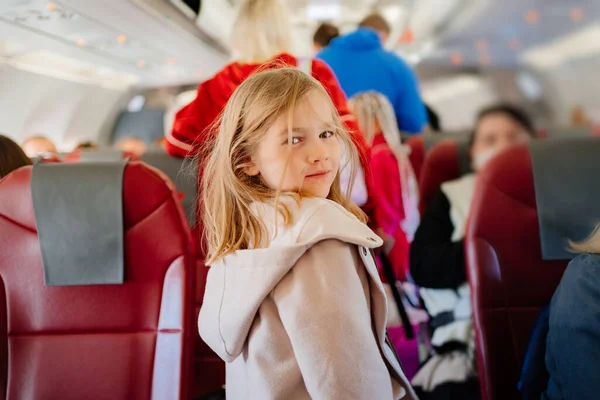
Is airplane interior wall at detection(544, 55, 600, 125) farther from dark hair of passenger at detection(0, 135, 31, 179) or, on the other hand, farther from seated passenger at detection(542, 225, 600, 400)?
dark hair of passenger at detection(0, 135, 31, 179)

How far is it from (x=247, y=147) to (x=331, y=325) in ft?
1.31

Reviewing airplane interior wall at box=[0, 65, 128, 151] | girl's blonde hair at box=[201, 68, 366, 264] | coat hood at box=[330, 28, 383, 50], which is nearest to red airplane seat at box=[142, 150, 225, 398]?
airplane interior wall at box=[0, 65, 128, 151]

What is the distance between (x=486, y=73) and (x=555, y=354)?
12.8 m

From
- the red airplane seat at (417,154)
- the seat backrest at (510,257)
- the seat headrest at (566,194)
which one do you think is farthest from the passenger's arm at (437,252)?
the red airplane seat at (417,154)

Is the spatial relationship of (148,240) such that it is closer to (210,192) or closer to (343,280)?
(210,192)

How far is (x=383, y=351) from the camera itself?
112 cm

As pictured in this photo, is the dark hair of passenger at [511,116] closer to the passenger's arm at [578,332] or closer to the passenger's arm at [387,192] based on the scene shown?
the passenger's arm at [387,192]

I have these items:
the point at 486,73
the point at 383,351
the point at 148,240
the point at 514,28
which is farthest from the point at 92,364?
the point at 486,73

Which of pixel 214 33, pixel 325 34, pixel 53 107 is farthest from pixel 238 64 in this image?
pixel 214 33

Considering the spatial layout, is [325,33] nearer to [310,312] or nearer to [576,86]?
[310,312]

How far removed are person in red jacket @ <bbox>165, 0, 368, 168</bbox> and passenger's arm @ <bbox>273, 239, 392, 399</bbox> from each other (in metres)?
0.88

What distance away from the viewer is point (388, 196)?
5.44ft

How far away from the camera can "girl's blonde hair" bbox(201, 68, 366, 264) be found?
1105 mm

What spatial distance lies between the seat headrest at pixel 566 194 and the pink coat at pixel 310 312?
0.69 metres
